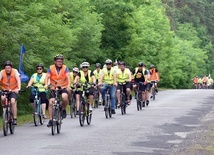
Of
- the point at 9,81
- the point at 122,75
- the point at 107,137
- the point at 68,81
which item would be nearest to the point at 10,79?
the point at 9,81

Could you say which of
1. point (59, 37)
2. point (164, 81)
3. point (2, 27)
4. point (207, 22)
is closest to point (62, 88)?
point (2, 27)

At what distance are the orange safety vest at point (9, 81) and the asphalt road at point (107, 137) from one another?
1.31m

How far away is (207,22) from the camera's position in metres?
152

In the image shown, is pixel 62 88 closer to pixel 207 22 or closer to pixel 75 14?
pixel 75 14

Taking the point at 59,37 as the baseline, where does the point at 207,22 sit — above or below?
above

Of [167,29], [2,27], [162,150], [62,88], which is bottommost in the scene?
[162,150]

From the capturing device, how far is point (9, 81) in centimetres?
1827

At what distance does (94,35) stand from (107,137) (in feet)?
81.8

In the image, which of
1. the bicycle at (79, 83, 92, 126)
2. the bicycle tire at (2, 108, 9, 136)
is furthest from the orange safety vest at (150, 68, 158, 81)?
the bicycle tire at (2, 108, 9, 136)

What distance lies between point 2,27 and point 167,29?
52.1 meters

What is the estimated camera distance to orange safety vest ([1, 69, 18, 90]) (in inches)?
719

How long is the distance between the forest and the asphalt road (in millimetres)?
3783

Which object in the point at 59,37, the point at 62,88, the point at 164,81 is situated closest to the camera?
the point at 62,88

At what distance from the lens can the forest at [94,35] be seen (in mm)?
25031
